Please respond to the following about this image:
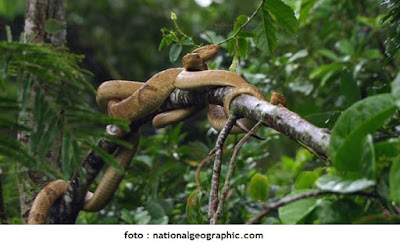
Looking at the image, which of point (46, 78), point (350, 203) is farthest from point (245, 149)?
point (350, 203)

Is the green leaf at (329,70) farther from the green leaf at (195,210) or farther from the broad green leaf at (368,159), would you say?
the broad green leaf at (368,159)

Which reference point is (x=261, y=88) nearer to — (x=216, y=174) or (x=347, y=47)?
(x=347, y=47)

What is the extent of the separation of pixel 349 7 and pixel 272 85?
69 cm

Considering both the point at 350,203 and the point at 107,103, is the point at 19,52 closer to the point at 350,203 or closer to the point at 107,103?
the point at 350,203

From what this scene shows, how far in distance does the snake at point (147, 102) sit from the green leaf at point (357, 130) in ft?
2.36

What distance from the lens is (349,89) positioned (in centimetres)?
210

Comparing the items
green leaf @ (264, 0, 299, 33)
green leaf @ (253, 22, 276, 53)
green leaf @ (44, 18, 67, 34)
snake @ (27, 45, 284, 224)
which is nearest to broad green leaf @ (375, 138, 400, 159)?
snake @ (27, 45, 284, 224)

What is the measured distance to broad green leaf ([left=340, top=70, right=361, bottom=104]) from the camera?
81.9 inches

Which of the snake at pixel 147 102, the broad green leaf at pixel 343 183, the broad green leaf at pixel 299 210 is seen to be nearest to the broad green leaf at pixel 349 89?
the snake at pixel 147 102

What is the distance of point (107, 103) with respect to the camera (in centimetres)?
250

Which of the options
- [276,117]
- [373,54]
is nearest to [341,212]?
[276,117]

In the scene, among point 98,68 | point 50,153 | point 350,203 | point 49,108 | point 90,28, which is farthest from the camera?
point 90,28

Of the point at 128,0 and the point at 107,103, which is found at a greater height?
the point at 128,0

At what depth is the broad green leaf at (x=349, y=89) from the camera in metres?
2.08
